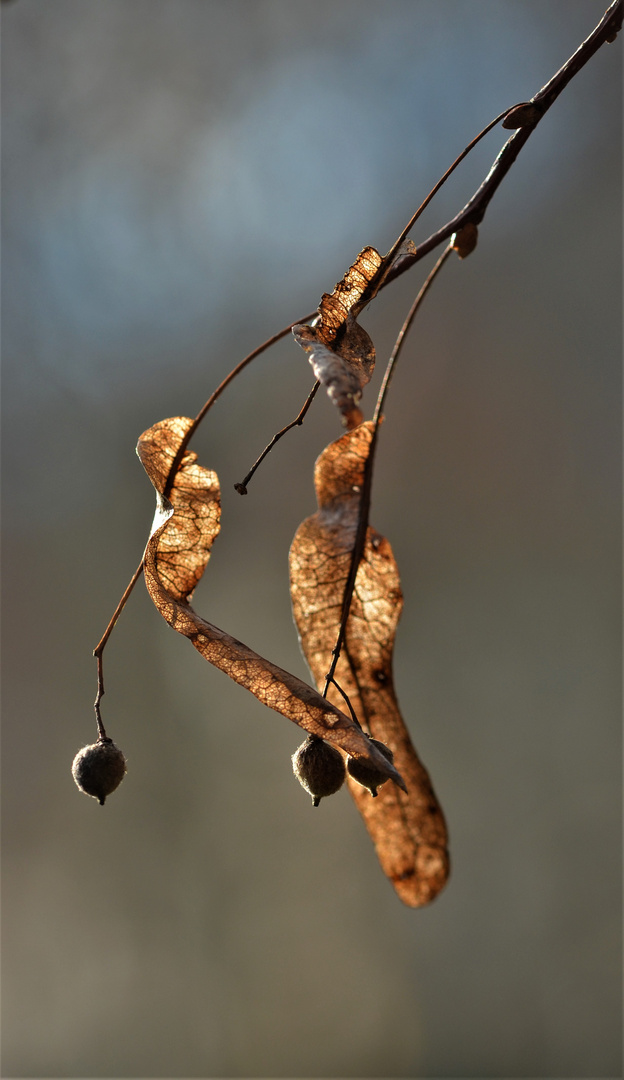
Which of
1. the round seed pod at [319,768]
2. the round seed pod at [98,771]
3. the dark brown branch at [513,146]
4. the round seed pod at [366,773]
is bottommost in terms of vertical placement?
the round seed pod at [366,773]

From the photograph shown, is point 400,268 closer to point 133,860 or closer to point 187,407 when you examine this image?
point 187,407

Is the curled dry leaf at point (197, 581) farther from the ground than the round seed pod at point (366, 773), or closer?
farther from the ground

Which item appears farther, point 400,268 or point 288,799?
point 288,799

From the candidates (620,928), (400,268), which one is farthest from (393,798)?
(620,928)

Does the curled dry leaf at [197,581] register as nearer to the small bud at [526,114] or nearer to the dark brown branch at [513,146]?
the dark brown branch at [513,146]

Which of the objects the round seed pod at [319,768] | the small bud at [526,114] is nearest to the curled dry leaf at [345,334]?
the small bud at [526,114]

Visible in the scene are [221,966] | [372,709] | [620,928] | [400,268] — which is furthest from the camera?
[221,966]

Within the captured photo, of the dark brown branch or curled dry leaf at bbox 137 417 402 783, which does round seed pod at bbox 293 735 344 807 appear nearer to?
curled dry leaf at bbox 137 417 402 783
